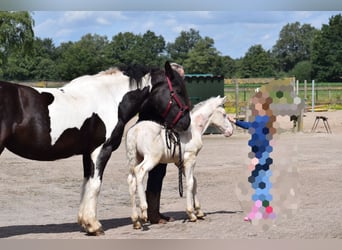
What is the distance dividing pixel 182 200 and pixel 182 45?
57.2 metres

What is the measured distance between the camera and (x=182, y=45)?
6544cm

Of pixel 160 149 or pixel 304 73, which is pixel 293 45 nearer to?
pixel 304 73

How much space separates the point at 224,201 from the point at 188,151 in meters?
A: 2.04

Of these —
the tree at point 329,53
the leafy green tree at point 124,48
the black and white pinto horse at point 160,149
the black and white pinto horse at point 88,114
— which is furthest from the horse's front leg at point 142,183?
the tree at point 329,53

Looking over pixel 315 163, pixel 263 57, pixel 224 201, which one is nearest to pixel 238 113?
pixel 315 163

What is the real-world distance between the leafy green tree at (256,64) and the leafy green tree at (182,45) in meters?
7.32

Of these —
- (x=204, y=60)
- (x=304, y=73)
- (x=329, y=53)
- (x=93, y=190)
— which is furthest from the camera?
(x=304, y=73)

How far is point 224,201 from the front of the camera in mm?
9117

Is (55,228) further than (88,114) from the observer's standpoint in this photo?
Yes

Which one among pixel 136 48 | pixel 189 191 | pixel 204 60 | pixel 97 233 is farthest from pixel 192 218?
pixel 204 60

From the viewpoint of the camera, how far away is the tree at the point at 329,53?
194 feet

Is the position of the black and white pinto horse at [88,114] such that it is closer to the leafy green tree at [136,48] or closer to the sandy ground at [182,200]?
the sandy ground at [182,200]

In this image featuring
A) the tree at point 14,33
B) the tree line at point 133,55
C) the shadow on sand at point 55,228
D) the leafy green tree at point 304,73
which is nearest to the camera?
the shadow on sand at point 55,228

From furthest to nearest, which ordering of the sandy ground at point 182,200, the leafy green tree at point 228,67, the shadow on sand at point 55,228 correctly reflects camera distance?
the leafy green tree at point 228,67 → the shadow on sand at point 55,228 → the sandy ground at point 182,200
